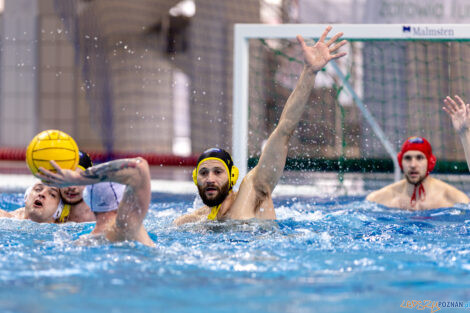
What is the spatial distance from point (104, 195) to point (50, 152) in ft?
1.15

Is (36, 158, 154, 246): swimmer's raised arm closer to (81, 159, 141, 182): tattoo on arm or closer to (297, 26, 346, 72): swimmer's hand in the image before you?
→ (81, 159, 141, 182): tattoo on arm

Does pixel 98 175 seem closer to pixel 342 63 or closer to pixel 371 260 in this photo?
pixel 371 260

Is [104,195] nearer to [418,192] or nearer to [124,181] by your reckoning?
[124,181]

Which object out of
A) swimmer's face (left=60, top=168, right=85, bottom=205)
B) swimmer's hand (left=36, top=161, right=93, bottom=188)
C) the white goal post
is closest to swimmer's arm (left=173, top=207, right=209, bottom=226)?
swimmer's face (left=60, top=168, right=85, bottom=205)

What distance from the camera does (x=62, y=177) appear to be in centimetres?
280

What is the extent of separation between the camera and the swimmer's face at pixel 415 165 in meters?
5.95

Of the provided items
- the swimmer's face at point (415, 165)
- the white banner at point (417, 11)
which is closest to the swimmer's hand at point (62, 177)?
the swimmer's face at point (415, 165)

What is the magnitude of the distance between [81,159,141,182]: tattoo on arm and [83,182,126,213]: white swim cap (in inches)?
11.4

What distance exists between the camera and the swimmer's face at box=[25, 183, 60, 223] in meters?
4.61

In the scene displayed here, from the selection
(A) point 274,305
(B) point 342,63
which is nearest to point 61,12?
(B) point 342,63

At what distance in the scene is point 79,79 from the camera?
13875 mm

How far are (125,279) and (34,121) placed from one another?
1161cm

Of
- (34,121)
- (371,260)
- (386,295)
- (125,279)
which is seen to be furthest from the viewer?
(34,121)

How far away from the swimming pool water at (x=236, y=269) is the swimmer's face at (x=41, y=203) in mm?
110
